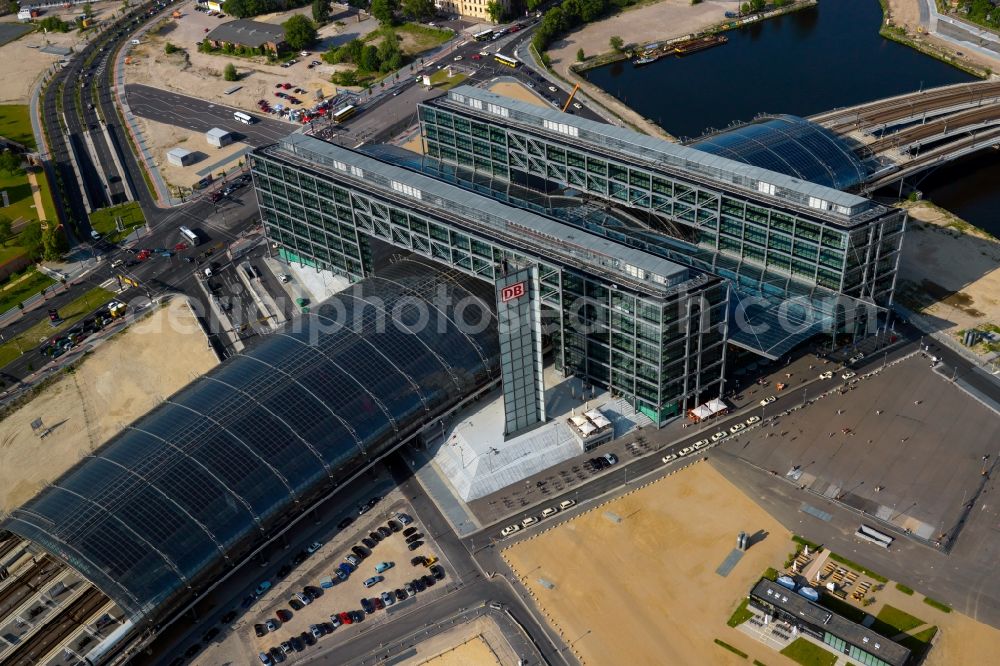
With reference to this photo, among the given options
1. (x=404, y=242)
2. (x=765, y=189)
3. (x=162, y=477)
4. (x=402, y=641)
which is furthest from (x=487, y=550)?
(x=765, y=189)

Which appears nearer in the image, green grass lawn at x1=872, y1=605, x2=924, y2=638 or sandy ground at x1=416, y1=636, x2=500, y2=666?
green grass lawn at x1=872, y1=605, x2=924, y2=638

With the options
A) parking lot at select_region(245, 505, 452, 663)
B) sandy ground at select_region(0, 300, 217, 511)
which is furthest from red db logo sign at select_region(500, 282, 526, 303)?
sandy ground at select_region(0, 300, 217, 511)

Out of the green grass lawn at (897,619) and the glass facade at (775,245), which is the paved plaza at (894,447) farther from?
the green grass lawn at (897,619)

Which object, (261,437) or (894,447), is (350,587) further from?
(894,447)

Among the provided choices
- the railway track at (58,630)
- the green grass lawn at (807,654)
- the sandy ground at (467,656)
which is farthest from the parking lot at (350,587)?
the green grass lawn at (807,654)

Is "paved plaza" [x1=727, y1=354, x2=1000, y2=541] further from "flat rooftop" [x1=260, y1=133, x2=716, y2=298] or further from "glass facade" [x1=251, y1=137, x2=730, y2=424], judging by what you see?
"flat rooftop" [x1=260, y1=133, x2=716, y2=298]

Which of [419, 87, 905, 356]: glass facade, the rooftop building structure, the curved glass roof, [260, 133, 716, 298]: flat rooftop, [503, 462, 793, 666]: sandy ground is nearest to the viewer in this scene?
[503, 462, 793, 666]: sandy ground

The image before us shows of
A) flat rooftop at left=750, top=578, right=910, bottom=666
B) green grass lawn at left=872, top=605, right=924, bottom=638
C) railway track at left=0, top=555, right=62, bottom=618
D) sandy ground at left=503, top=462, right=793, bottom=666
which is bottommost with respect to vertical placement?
sandy ground at left=503, top=462, right=793, bottom=666
